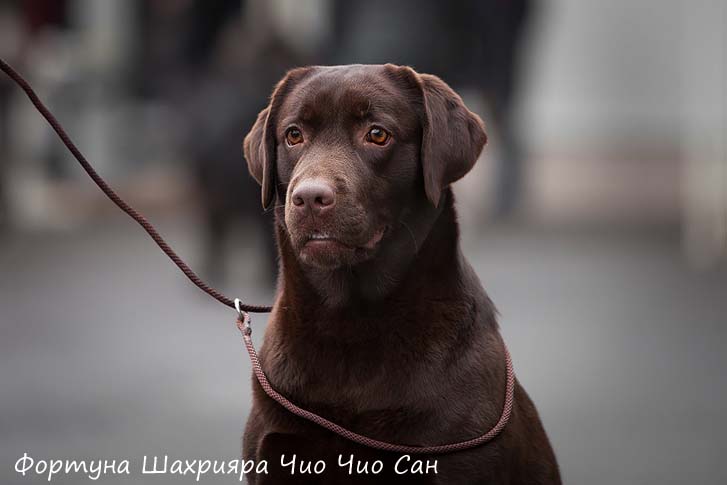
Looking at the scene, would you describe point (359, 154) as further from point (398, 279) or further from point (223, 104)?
point (223, 104)

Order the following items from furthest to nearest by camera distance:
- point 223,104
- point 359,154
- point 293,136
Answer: point 223,104 → point 293,136 → point 359,154

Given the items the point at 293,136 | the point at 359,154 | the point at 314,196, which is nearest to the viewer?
the point at 314,196

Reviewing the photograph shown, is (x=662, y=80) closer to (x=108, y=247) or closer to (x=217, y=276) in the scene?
(x=108, y=247)

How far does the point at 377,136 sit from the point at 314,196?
1.18 ft

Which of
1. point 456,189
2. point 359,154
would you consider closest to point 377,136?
point 359,154

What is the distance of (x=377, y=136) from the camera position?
150 inches

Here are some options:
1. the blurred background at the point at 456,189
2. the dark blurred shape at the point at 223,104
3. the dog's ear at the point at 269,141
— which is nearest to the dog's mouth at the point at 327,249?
the dog's ear at the point at 269,141

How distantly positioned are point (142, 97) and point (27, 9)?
6.46ft

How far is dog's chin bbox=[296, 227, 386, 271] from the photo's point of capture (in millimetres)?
3625

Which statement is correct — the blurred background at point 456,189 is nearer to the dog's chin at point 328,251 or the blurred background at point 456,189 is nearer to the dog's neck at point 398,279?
the dog's neck at point 398,279

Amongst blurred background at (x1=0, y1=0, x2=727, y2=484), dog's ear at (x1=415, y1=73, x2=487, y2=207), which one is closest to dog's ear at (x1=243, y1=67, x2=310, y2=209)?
dog's ear at (x1=415, y1=73, x2=487, y2=207)

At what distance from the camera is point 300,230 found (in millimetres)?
3609

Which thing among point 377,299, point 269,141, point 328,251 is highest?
point 269,141

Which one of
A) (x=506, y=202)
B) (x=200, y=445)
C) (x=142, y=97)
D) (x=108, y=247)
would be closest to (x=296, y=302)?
(x=200, y=445)
